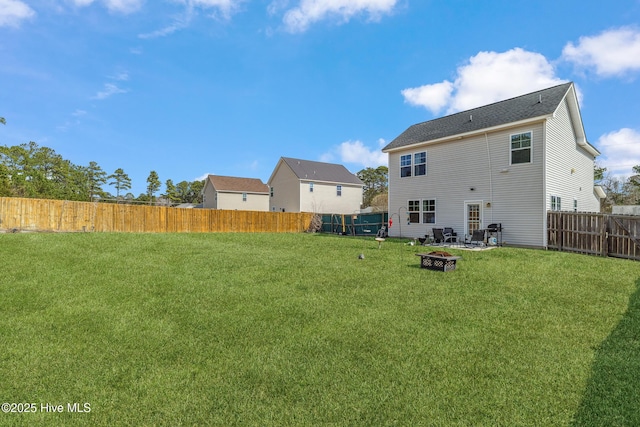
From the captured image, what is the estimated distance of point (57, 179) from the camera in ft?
120

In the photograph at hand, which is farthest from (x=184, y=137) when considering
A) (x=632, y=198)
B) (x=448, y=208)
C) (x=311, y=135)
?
(x=632, y=198)

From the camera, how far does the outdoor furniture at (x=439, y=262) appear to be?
25.0 ft

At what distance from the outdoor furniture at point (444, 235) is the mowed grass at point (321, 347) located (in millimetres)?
7226

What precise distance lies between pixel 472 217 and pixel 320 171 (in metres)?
18.6

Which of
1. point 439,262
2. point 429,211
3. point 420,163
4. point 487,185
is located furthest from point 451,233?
point 439,262

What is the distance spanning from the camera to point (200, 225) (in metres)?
20.6

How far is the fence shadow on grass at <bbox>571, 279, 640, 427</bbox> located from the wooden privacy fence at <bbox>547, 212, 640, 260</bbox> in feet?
27.3

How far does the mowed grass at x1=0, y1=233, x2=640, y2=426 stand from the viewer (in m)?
2.58

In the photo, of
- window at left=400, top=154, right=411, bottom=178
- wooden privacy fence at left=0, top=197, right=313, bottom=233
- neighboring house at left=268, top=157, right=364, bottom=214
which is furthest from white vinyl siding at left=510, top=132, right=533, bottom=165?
neighboring house at left=268, top=157, right=364, bottom=214

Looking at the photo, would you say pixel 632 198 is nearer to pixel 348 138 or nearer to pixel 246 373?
pixel 348 138

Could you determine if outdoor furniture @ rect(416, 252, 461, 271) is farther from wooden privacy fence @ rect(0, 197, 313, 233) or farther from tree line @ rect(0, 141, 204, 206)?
tree line @ rect(0, 141, 204, 206)

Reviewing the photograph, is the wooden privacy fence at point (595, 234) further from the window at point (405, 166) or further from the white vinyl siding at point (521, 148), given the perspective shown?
the window at point (405, 166)

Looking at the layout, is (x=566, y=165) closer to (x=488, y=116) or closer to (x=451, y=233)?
(x=488, y=116)

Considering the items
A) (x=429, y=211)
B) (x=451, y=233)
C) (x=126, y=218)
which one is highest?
(x=429, y=211)
